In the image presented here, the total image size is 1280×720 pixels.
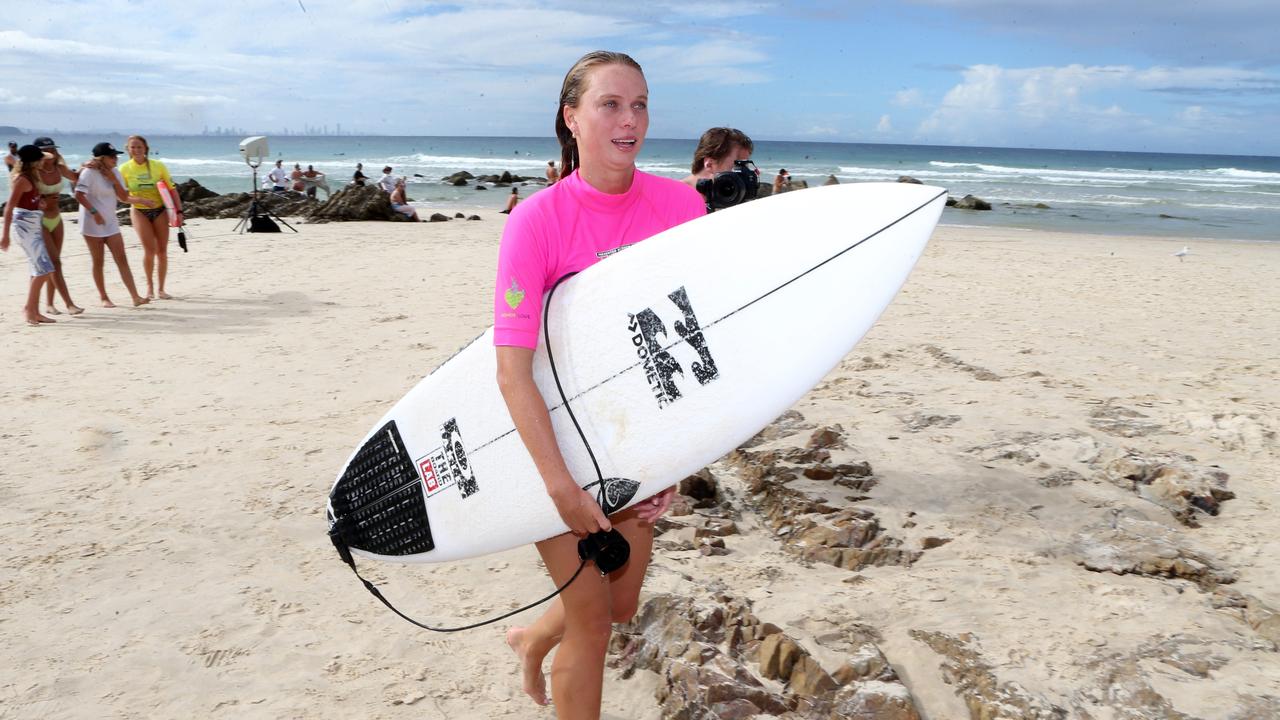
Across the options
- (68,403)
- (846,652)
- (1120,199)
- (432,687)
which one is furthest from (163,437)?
(1120,199)

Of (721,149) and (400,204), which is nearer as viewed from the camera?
(721,149)

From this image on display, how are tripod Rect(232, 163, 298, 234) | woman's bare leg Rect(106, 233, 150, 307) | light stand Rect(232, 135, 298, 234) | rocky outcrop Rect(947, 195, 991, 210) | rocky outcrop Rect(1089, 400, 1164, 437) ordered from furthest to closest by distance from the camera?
1. rocky outcrop Rect(947, 195, 991, 210)
2. tripod Rect(232, 163, 298, 234)
3. light stand Rect(232, 135, 298, 234)
4. woman's bare leg Rect(106, 233, 150, 307)
5. rocky outcrop Rect(1089, 400, 1164, 437)

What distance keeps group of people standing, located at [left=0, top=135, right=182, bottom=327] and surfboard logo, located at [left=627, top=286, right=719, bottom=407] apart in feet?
19.7

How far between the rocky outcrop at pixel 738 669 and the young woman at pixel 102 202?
652 cm

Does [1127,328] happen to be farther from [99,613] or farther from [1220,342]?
[99,613]

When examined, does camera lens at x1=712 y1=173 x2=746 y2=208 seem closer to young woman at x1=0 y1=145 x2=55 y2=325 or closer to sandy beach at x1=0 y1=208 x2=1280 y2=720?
sandy beach at x1=0 y1=208 x2=1280 y2=720

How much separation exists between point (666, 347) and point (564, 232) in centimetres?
39

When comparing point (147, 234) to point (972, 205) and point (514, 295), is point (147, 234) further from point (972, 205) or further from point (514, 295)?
point (972, 205)

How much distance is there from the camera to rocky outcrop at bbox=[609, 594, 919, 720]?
2.26 metres

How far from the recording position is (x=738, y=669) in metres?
2.37

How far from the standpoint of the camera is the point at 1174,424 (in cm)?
443

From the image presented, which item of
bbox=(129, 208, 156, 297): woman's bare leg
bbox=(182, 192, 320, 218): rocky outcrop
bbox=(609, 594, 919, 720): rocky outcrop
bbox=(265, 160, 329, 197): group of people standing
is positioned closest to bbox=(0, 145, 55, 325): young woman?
bbox=(129, 208, 156, 297): woman's bare leg

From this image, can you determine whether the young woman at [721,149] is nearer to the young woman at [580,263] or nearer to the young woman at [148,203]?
the young woman at [580,263]

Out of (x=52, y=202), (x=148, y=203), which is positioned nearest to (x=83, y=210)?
(x=52, y=202)
